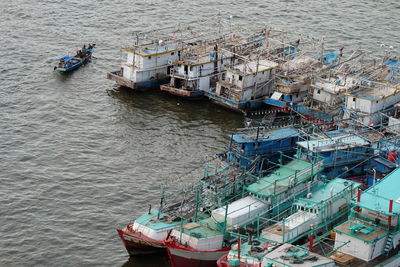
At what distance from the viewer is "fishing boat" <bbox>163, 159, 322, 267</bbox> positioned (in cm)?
6384

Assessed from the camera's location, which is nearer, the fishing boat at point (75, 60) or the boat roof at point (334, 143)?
the boat roof at point (334, 143)

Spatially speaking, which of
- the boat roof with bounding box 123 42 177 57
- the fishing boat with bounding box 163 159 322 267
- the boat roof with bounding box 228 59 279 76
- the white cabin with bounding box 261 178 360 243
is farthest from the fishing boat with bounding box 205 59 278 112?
the white cabin with bounding box 261 178 360 243

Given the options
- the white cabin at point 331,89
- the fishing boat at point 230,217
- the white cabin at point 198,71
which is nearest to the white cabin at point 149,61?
the white cabin at point 198,71

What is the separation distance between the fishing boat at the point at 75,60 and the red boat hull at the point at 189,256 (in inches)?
1917

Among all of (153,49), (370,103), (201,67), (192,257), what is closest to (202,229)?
(192,257)

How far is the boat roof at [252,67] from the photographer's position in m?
95.9

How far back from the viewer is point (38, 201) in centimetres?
7669

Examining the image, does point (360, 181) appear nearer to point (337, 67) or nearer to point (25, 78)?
point (337, 67)

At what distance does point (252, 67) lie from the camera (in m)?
97.5

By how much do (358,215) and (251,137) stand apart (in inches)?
683

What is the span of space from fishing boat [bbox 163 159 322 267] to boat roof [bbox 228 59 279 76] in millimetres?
26546

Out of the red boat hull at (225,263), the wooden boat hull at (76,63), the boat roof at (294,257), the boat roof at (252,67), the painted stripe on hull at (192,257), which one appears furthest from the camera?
the wooden boat hull at (76,63)

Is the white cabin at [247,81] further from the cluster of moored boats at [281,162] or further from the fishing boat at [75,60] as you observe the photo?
the fishing boat at [75,60]

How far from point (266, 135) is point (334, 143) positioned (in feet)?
22.2
